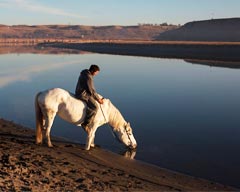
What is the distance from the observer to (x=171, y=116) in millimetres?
15516

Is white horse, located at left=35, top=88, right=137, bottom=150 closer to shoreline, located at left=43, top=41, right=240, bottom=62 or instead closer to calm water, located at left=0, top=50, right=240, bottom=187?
calm water, located at left=0, top=50, right=240, bottom=187

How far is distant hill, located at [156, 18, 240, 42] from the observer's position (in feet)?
471

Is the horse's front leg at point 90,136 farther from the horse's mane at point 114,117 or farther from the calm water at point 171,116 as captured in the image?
the calm water at point 171,116

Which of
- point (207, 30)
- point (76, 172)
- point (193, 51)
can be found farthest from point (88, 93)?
point (207, 30)

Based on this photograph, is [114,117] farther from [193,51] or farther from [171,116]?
[193,51]

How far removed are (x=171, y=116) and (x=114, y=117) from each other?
198 inches

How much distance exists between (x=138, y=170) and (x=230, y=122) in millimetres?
6268

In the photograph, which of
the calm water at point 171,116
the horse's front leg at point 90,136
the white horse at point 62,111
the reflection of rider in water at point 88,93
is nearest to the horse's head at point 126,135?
the calm water at point 171,116

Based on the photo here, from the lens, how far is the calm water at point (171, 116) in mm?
10522

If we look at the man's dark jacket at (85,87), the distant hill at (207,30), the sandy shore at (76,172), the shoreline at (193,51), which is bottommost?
the sandy shore at (76,172)

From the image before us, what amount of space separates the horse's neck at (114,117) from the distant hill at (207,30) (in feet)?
429

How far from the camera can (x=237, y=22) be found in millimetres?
148125

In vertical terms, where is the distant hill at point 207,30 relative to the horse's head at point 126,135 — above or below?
above

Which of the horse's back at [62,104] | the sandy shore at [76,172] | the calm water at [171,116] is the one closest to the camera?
the sandy shore at [76,172]
